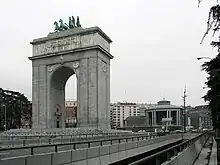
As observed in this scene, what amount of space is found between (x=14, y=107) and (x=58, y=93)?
28125mm

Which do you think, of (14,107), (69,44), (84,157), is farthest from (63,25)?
(84,157)

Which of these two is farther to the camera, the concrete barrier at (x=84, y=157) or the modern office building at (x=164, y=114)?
the modern office building at (x=164, y=114)

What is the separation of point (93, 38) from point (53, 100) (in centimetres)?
1791

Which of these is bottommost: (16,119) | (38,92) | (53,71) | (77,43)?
(16,119)

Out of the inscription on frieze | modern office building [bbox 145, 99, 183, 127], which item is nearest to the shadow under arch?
the inscription on frieze

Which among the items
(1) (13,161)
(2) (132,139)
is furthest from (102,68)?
(1) (13,161)

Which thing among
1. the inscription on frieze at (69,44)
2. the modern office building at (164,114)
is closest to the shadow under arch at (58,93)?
the inscription on frieze at (69,44)

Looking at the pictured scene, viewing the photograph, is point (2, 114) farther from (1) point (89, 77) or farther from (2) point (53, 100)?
(1) point (89, 77)

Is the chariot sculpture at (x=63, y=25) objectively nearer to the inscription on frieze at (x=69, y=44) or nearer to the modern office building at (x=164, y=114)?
the inscription on frieze at (x=69, y=44)

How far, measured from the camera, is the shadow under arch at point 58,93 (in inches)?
3150

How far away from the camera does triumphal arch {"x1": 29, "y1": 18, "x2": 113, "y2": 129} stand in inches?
2884

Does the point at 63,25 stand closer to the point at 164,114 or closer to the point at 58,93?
the point at 58,93

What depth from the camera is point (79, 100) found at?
7519cm

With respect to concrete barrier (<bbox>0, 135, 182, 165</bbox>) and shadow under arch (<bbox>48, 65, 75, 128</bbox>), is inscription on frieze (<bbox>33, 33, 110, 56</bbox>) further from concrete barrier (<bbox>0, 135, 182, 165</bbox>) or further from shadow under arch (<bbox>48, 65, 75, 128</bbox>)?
concrete barrier (<bbox>0, 135, 182, 165</bbox>)
